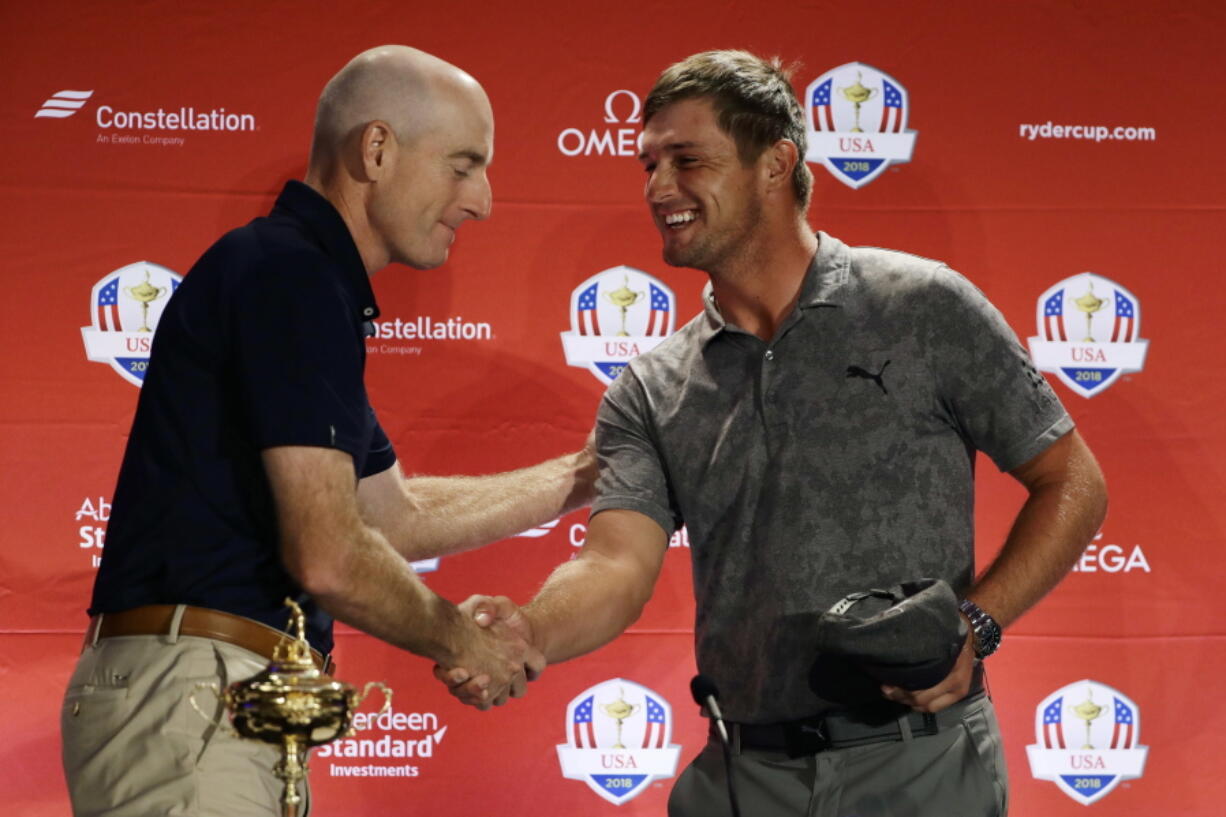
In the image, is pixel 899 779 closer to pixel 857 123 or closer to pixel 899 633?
pixel 899 633

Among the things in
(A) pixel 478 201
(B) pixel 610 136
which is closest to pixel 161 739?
(A) pixel 478 201

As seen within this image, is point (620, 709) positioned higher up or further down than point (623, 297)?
further down

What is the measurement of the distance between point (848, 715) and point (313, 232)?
1.20 meters

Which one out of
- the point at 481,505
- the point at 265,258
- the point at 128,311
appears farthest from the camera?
the point at 128,311

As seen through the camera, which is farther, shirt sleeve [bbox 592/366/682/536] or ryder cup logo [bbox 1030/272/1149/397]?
ryder cup logo [bbox 1030/272/1149/397]

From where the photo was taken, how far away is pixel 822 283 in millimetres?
2398

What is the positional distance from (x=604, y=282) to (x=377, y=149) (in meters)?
1.37

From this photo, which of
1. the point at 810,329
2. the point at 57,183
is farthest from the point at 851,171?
the point at 57,183

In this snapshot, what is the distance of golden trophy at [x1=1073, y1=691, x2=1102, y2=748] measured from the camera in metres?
3.60

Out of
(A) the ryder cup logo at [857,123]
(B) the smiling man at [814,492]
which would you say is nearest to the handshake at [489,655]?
(B) the smiling man at [814,492]

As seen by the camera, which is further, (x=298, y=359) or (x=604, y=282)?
(x=604, y=282)

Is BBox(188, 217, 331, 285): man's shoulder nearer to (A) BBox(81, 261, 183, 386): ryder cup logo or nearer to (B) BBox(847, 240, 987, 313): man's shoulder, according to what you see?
(B) BBox(847, 240, 987, 313): man's shoulder

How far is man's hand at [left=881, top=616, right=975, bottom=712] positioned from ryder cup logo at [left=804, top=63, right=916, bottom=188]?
1.86 meters

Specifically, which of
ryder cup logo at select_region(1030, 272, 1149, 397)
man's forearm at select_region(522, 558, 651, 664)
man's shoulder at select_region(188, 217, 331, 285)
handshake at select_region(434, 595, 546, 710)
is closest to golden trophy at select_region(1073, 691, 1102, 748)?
ryder cup logo at select_region(1030, 272, 1149, 397)
